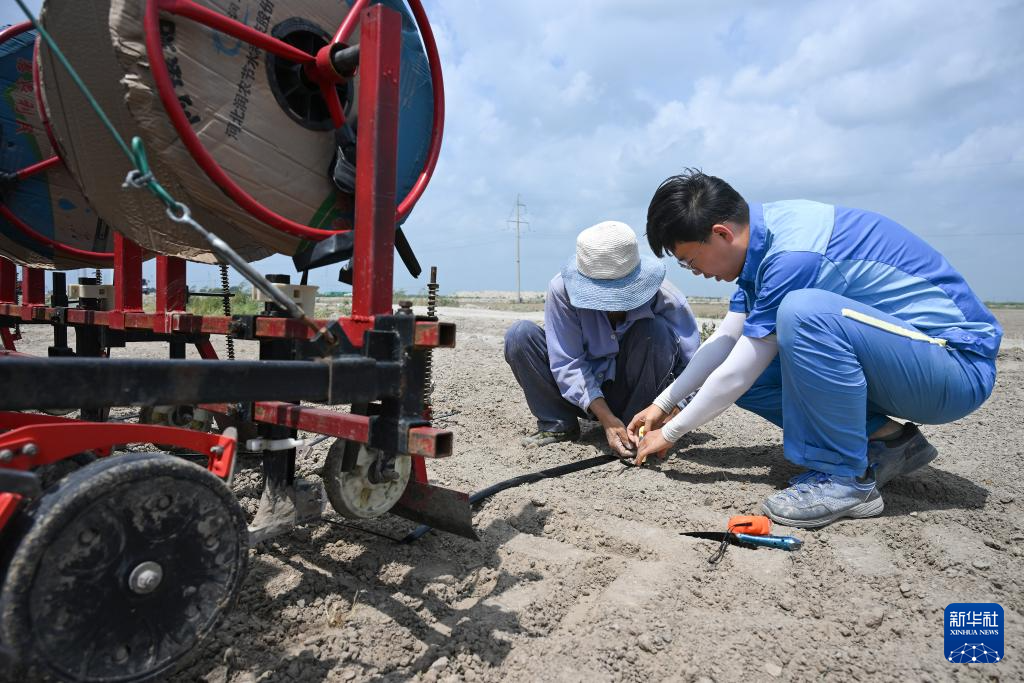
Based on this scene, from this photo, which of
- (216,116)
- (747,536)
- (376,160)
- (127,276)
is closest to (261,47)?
(216,116)

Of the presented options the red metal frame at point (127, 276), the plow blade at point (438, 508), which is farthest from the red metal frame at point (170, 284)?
the plow blade at point (438, 508)

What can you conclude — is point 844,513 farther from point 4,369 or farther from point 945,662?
point 4,369

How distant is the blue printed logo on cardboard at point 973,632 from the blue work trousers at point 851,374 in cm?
63

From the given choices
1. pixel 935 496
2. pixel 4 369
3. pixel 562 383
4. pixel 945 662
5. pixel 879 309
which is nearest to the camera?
pixel 4 369

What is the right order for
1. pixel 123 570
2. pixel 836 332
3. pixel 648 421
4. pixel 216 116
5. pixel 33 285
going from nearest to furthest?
pixel 123 570, pixel 216 116, pixel 836 332, pixel 648 421, pixel 33 285

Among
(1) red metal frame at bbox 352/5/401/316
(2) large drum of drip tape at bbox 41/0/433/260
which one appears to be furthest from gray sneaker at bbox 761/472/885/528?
(2) large drum of drip tape at bbox 41/0/433/260

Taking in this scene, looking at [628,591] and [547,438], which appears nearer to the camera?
[628,591]

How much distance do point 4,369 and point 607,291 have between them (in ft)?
8.15

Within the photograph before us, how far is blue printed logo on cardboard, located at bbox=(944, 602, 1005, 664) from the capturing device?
1713 millimetres

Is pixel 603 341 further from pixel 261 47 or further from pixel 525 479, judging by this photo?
pixel 261 47

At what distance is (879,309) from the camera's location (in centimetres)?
262

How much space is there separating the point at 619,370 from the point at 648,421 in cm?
64

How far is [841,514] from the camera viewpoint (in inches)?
96.7

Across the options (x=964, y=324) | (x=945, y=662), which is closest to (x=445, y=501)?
(x=945, y=662)
